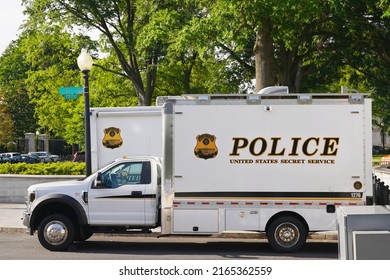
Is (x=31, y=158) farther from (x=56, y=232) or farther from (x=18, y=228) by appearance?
(x=56, y=232)

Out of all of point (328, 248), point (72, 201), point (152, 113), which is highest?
point (152, 113)

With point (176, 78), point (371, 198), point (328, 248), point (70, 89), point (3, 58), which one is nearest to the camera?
point (371, 198)

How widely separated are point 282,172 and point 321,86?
22.7m

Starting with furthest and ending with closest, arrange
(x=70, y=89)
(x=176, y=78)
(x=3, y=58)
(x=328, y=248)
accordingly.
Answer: (x=3, y=58) < (x=176, y=78) < (x=70, y=89) < (x=328, y=248)

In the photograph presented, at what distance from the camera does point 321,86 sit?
116 feet

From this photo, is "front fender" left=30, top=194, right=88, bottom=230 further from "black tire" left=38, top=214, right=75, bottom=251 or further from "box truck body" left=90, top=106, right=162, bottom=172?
"box truck body" left=90, top=106, right=162, bottom=172

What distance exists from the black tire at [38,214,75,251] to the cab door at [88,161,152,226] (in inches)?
19.2

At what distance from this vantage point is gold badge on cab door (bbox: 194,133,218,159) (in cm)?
1349

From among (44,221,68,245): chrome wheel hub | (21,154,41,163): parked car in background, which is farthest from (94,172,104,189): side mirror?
(21,154,41,163): parked car in background

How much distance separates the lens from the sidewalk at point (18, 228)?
15.6 meters

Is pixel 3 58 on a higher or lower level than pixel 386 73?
higher

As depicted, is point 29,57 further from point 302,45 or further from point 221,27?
point 221,27

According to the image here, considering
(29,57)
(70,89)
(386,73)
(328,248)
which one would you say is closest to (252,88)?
(386,73)

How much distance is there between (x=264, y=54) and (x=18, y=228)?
10.7 meters
